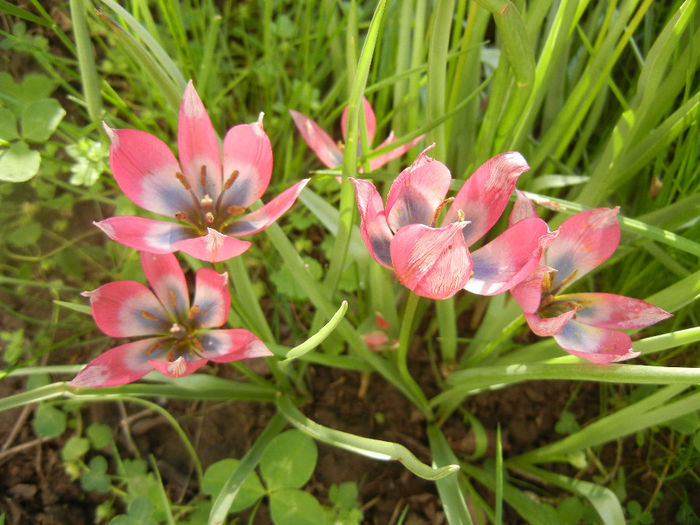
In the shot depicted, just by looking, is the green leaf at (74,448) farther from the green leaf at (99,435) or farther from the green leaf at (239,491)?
the green leaf at (239,491)

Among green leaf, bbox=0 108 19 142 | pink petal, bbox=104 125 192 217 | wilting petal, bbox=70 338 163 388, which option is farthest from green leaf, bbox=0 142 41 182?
wilting petal, bbox=70 338 163 388

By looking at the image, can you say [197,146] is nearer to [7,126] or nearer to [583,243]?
[7,126]

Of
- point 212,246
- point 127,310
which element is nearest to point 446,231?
point 212,246

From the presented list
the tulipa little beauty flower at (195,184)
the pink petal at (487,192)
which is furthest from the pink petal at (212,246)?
the pink petal at (487,192)

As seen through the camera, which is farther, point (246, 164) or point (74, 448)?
point (74, 448)

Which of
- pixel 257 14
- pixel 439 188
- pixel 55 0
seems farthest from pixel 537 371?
pixel 55 0
